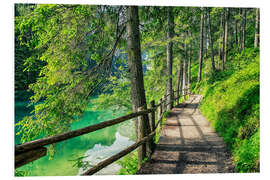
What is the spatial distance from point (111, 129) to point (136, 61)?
400 inches

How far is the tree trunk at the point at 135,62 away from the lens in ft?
10.6

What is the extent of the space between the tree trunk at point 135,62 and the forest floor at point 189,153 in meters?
0.34

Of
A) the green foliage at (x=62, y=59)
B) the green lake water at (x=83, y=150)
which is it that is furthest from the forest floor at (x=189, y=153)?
the green lake water at (x=83, y=150)

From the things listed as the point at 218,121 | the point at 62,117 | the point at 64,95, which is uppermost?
the point at 64,95

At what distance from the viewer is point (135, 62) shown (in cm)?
334

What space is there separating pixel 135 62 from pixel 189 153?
1941 millimetres

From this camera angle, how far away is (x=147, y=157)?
3.27 metres

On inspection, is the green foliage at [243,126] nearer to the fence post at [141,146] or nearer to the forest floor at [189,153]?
the forest floor at [189,153]

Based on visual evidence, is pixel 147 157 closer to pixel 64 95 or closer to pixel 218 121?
pixel 64 95

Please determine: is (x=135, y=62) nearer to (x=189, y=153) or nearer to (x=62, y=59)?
(x=62, y=59)

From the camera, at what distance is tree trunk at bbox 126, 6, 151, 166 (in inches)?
128

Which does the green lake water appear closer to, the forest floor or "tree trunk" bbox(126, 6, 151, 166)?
the forest floor

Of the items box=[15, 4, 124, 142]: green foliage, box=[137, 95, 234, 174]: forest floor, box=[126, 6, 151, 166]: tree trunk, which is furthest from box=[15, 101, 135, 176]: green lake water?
box=[15, 4, 124, 142]: green foliage
